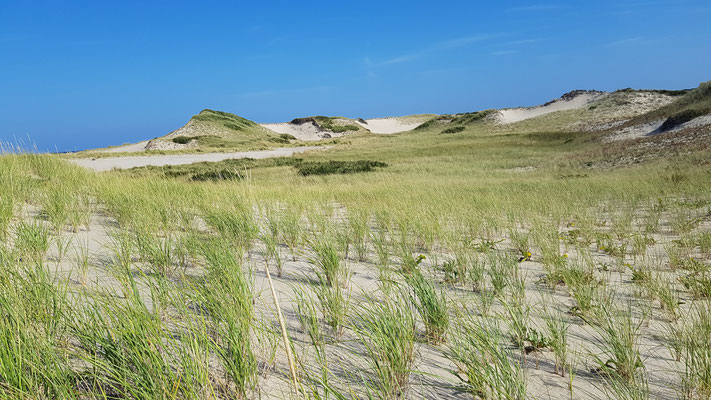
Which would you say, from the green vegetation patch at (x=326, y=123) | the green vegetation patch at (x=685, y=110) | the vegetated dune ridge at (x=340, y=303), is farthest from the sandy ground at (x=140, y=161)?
the green vegetation patch at (x=326, y=123)

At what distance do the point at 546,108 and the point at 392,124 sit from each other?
3908cm

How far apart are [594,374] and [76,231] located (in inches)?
205

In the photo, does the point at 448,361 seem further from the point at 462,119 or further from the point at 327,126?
the point at 327,126

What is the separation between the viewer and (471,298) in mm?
3051

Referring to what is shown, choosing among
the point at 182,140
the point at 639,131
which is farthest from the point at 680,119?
the point at 182,140

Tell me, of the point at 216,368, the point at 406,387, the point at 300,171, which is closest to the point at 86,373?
the point at 216,368

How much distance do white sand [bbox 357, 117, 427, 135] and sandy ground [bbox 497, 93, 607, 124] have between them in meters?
30.5

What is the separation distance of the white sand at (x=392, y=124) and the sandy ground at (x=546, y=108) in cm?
3054

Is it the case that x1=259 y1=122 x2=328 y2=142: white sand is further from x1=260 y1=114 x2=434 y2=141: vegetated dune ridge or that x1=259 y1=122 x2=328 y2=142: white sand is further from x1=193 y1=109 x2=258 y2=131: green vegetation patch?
x1=193 y1=109 x2=258 y2=131: green vegetation patch

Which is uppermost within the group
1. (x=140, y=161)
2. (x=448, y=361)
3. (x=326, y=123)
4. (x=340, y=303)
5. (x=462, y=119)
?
(x=326, y=123)

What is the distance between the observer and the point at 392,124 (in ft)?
322

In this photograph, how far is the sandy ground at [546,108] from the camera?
206 ft

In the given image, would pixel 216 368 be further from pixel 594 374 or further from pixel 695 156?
pixel 695 156

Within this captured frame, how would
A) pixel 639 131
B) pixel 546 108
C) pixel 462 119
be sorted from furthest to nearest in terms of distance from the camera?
pixel 462 119 → pixel 546 108 → pixel 639 131
